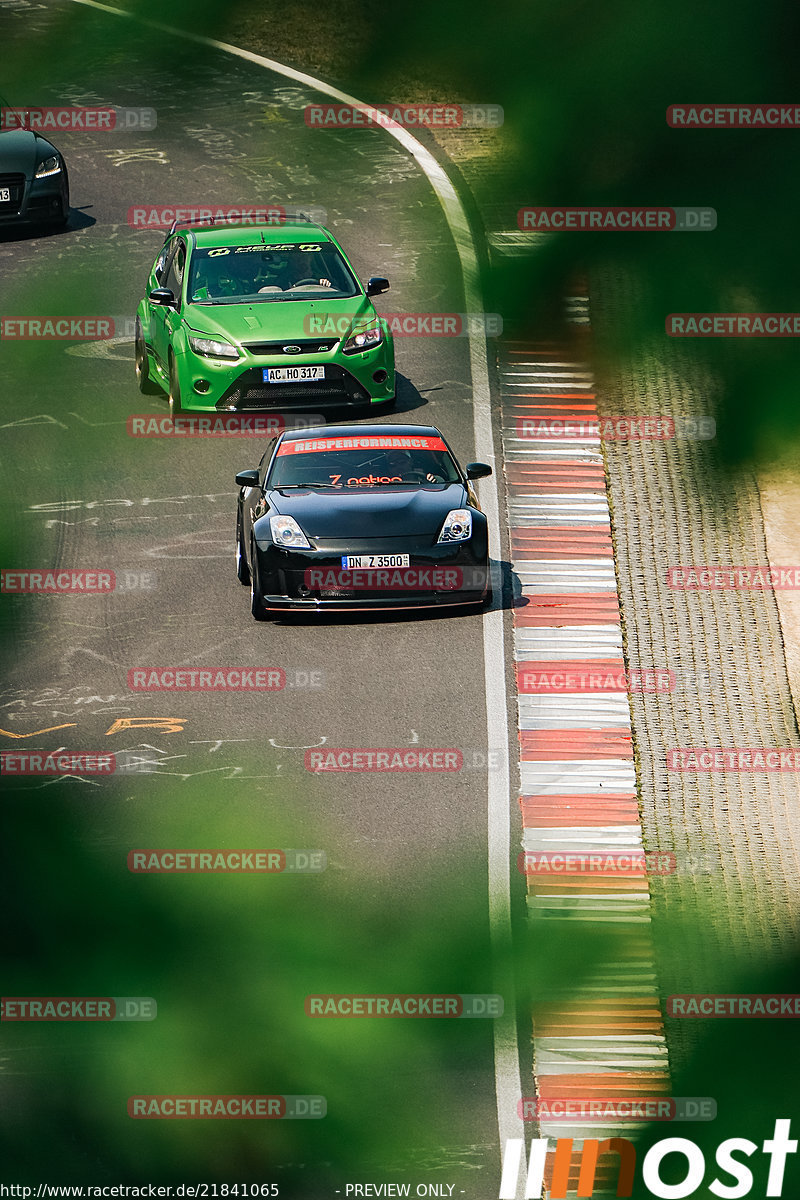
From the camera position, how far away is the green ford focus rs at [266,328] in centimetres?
1903

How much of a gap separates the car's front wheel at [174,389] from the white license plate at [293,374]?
1.02 m

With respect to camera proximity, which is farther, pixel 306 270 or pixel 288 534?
pixel 306 270

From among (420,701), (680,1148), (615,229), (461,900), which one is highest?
(615,229)

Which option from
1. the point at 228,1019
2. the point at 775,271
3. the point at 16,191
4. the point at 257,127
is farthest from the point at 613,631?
the point at 257,127

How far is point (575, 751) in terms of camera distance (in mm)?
15273

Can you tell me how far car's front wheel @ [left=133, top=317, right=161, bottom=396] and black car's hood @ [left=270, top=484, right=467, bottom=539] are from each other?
530 centimetres

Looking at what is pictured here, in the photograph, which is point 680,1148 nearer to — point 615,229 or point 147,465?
point 147,465

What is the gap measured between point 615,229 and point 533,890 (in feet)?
46.6

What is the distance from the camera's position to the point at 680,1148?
400 inches
